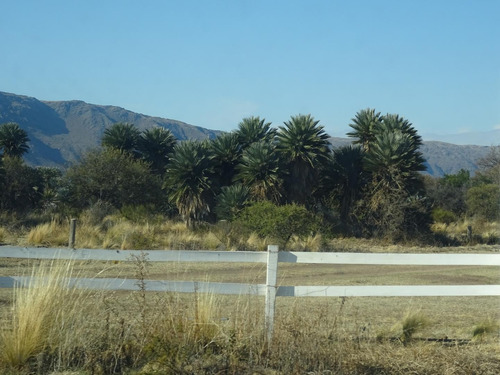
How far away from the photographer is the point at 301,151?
101 feet

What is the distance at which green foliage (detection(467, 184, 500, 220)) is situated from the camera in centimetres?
4162

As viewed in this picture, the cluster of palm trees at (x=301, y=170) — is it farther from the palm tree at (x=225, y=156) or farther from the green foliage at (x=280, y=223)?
the green foliage at (x=280, y=223)

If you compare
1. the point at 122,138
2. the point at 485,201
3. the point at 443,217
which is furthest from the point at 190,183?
the point at 485,201

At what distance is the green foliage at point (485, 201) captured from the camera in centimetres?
4162

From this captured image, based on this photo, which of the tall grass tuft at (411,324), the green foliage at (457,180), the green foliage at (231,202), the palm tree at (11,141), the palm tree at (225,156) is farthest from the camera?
the green foliage at (457,180)

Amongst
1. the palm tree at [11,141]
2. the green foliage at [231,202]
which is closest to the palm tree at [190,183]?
the green foliage at [231,202]

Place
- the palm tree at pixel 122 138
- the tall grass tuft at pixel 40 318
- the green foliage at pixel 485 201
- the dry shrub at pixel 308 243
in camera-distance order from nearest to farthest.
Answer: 1. the tall grass tuft at pixel 40 318
2. the dry shrub at pixel 308 243
3. the palm tree at pixel 122 138
4. the green foliage at pixel 485 201

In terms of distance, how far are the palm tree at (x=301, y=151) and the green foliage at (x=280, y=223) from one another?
18.1 ft

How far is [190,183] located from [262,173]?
3297 mm

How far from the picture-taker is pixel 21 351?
647 centimetres

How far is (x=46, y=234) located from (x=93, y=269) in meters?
8.09

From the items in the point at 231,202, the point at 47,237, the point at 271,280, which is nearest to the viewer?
the point at 271,280

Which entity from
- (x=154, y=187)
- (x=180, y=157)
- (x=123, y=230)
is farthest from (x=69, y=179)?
(x=123, y=230)

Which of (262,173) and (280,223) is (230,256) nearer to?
(280,223)
